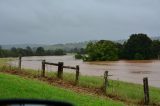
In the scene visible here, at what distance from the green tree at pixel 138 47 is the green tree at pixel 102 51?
2.61 metres

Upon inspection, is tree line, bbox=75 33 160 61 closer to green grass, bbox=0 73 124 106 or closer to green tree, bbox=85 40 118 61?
green tree, bbox=85 40 118 61

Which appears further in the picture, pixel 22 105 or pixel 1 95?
pixel 1 95

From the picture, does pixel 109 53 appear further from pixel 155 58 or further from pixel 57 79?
pixel 57 79

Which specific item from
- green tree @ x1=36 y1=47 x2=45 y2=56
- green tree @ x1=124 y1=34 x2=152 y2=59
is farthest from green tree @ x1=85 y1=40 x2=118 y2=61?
green tree @ x1=36 y1=47 x2=45 y2=56

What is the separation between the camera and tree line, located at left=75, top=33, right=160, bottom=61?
3073 inches

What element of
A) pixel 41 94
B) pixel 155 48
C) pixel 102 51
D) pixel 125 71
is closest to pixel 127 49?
pixel 155 48

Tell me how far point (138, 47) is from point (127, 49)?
11.0ft

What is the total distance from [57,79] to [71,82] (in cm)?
116

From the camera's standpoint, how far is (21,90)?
1571 cm

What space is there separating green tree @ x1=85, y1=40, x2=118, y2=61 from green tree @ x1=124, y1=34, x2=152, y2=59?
2.61m

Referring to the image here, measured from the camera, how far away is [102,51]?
78.2 metres

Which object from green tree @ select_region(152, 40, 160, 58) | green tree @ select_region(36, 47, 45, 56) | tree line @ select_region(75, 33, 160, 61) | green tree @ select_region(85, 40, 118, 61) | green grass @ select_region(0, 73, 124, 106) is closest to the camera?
green grass @ select_region(0, 73, 124, 106)

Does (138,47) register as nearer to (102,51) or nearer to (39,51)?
(102,51)

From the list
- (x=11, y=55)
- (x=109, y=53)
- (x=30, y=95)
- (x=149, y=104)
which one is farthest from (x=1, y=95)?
(x=11, y=55)
